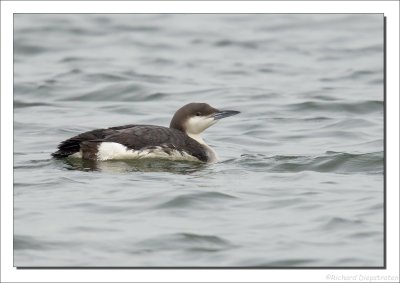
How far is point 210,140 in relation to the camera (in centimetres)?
1537

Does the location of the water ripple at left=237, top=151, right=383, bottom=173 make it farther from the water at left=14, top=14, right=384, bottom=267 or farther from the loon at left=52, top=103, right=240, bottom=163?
the loon at left=52, top=103, right=240, bottom=163

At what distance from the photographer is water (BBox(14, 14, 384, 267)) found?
10.0 meters

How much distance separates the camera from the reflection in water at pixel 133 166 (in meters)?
12.6

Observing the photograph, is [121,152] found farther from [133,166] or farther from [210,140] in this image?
[210,140]

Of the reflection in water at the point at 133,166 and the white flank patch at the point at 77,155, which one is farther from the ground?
the white flank patch at the point at 77,155

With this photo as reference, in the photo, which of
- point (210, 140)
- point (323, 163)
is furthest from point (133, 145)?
point (210, 140)

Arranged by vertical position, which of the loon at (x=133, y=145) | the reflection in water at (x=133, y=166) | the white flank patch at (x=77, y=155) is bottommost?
the reflection in water at (x=133, y=166)

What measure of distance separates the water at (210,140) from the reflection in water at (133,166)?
22 mm

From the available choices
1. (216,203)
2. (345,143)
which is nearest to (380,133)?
(345,143)

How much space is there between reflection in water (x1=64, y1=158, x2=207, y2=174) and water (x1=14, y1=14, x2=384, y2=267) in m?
0.02

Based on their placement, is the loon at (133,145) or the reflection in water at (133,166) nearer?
the reflection in water at (133,166)

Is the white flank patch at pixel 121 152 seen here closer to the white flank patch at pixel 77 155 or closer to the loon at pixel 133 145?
the loon at pixel 133 145

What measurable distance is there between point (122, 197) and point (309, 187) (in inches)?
76.4

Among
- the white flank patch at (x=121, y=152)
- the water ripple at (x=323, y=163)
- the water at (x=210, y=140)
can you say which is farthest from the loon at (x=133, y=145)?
the water ripple at (x=323, y=163)
